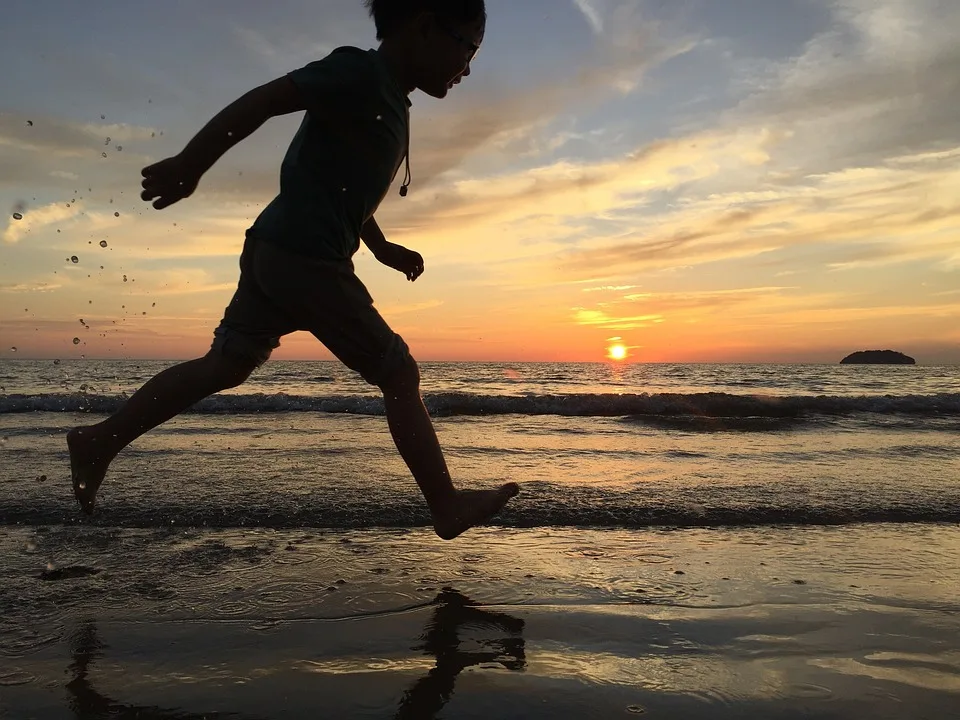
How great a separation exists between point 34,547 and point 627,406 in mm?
10957

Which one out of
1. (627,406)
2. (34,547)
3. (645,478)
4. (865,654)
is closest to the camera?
(865,654)

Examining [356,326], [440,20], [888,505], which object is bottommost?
[888,505]

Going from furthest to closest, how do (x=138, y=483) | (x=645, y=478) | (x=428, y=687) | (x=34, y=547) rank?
(x=645, y=478) < (x=138, y=483) < (x=34, y=547) < (x=428, y=687)

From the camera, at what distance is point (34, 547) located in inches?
111

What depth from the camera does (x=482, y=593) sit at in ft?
7.68

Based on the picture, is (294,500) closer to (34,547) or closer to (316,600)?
(34,547)

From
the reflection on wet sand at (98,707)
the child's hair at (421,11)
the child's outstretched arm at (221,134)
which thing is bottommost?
the reflection on wet sand at (98,707)

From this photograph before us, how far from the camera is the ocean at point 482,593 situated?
63.8 inches

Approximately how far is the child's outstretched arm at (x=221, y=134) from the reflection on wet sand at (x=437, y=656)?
1305 mm

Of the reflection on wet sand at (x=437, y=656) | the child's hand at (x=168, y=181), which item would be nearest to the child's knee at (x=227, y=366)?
the child's hand at (x=168, y=181)

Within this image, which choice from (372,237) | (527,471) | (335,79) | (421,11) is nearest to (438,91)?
(421,11)

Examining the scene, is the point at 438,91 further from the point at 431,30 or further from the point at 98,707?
the point at 98,707

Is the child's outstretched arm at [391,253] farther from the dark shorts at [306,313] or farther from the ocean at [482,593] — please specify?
the ocean at [482,593]

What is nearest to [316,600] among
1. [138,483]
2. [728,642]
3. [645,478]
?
[728,642]
